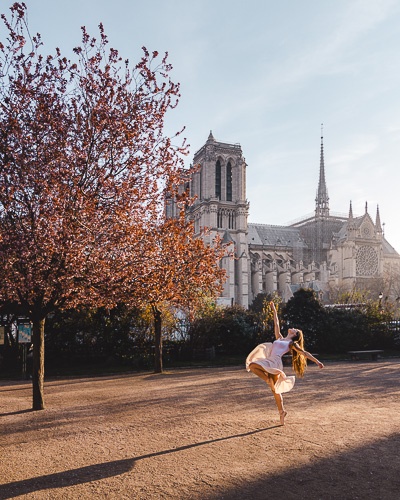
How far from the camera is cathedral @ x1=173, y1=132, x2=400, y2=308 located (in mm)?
77938

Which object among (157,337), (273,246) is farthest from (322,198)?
(157,337)

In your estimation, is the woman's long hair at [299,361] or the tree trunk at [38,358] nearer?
the woman's long hair at [299,361]

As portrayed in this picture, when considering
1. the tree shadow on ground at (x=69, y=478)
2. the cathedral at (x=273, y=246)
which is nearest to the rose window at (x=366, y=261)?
the cathedral at (x=273, y=246)

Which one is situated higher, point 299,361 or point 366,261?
point 366,261

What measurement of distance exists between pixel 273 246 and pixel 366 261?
720 inches

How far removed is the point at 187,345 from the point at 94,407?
11705 mm

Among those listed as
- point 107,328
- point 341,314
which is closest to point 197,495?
point 107,328

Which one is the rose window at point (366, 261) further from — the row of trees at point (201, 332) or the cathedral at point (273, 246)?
the row of trees at point (201, 332)

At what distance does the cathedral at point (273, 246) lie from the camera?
77.9m

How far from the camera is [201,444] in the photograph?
7086mm

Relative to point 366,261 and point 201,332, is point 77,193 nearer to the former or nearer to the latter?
point 201,332

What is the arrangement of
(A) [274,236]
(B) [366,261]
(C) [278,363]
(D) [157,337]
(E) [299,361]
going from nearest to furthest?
1. (C) [278,363]
2. (E) [299,361]
3. (D) [157,337]
4. (B) [366,261]
5. (A) [274,236]

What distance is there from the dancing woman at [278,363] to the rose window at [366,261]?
82.1 meters

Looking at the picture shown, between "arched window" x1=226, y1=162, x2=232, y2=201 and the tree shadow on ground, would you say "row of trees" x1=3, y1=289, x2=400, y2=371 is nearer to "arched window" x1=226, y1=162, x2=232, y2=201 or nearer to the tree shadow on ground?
the tree shadow on ground
